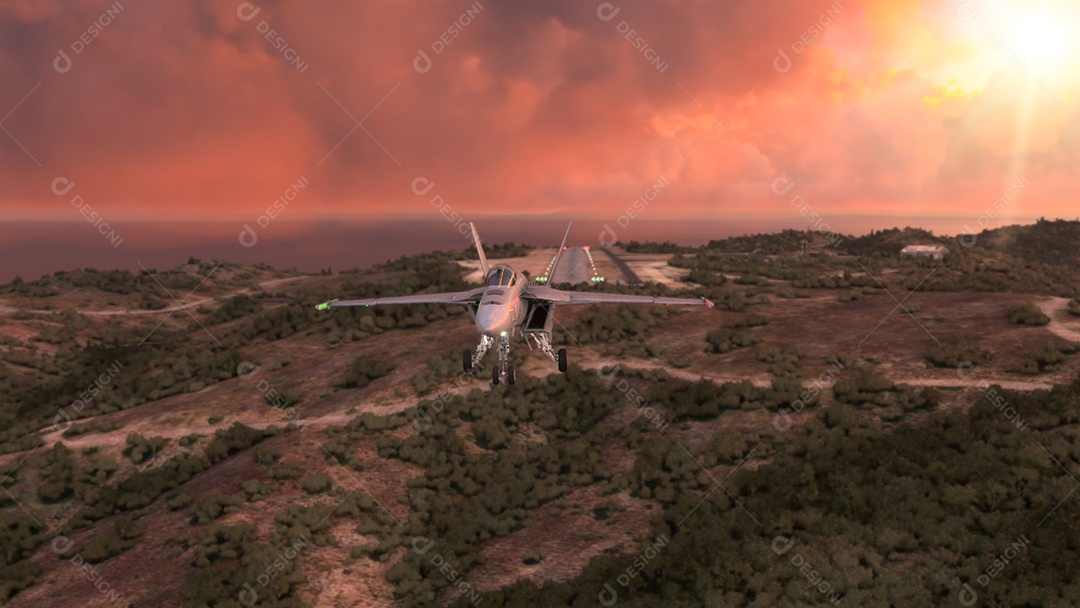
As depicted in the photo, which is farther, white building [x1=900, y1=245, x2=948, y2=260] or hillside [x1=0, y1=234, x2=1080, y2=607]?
white building [x1=900, y1=245, x2=948, y2=260]

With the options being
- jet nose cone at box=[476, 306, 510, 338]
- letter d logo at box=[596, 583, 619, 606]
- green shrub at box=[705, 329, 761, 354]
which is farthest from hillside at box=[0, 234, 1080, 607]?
jet nose cone at box=[476, 306, 510, 338]

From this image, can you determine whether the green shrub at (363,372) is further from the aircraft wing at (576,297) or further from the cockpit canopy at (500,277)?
the cockpit canopy at (500,277)

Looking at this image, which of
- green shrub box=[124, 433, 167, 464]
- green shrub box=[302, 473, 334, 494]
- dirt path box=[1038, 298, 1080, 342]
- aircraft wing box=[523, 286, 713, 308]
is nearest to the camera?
aircraft wing box=[523, 286, 713, 308]

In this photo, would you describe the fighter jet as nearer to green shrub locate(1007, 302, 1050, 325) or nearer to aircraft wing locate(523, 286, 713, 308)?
aircraft wing locate(523, 286, 713, 308)

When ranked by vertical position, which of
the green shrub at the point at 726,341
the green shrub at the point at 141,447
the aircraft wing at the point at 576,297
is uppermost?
the aircraft wing at the point at 576,297

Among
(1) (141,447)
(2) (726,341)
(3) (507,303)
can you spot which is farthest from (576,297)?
(1) (141,447)

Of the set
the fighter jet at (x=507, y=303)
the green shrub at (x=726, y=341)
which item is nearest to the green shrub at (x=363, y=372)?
the fighter jet at (x=507, y=303)

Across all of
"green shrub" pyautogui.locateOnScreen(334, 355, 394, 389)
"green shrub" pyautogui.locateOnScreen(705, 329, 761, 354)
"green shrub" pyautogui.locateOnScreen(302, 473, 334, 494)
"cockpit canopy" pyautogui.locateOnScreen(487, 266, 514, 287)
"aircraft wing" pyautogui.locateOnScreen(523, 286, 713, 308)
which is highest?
"cockpit canopy" pyautogui.locateOnScreen(487, 266, 514, 287)

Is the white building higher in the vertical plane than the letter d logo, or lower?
higher

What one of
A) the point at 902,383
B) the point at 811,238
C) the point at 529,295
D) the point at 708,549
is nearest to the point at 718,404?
the point at 902,383
